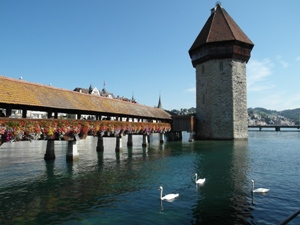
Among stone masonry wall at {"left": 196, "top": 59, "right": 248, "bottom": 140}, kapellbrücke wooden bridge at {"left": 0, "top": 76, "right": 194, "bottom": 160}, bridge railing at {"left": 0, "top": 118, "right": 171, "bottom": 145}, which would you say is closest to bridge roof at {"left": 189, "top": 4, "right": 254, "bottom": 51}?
stone masonry wall at {"left": 196, "top": 59, "right": 248, "bottom": 140}

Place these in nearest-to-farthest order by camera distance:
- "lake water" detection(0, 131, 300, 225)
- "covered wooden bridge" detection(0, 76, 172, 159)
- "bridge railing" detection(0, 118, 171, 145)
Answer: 1. "lake water" detection(0, 131, 300, 225)
2. "bridge railing" detection(0, 118, 171, 145)
3. "covered wooden bridge" detection(0, 76, 172, 159)

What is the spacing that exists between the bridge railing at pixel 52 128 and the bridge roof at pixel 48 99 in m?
1.25

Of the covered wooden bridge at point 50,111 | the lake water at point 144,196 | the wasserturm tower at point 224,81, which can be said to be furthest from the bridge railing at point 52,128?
the wasserturm tower at point 224,81

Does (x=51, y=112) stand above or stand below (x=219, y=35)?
below

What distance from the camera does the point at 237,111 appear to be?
41688mm

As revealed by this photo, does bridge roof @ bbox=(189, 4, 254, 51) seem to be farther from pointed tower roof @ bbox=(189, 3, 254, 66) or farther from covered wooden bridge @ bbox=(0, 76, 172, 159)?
covered wooden bridge @ bbox=(0, 76, 172, 159)

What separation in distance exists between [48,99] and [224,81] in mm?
32278

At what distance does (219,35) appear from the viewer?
138 ft

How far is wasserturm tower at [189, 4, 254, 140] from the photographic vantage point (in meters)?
41.2

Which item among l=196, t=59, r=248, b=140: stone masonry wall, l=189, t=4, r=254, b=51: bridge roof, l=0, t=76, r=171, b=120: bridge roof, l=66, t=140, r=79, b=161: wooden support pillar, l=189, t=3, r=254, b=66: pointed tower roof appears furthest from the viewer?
l=189, t=4, r=254, b=51: bridge roof

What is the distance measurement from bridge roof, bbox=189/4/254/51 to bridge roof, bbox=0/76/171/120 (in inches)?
988

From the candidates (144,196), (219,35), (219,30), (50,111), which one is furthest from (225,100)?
(144,196)

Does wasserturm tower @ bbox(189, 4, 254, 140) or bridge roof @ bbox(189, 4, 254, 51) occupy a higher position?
bridge roof @ bbox(189, 4, 254, 51)

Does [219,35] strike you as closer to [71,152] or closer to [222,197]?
[71,152]
